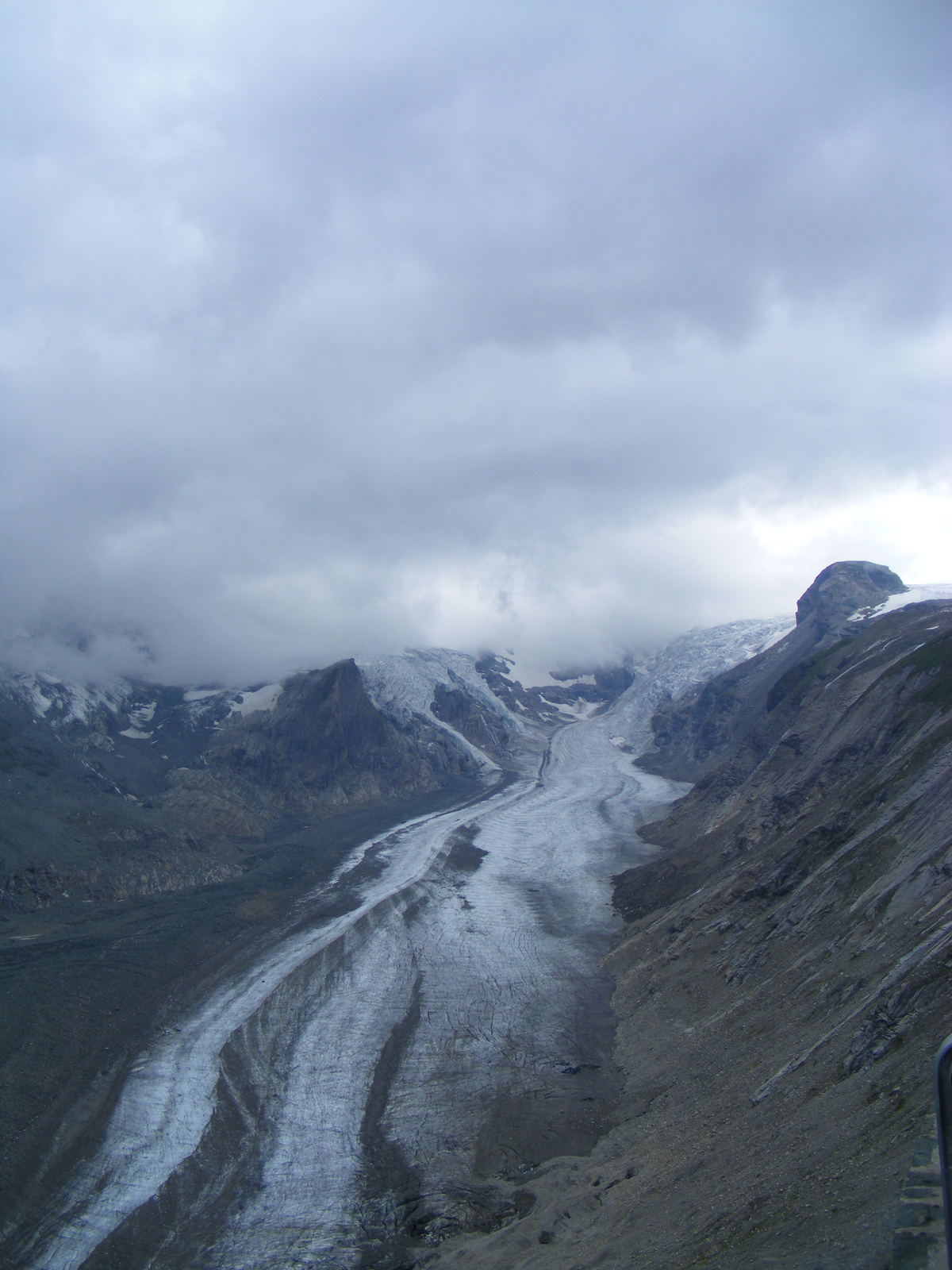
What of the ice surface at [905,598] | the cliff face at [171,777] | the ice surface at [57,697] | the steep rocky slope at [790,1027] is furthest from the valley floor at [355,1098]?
the ice surface at [905,598]

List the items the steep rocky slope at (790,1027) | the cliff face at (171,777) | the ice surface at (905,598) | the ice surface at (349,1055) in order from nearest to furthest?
the steep rocky slope at (790,1027) < the ice surface at (349,1055) < the cliff face at (171,777) < the ice surface at (905,598)

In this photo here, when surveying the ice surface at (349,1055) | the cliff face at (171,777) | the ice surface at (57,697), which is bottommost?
the ice surface at (349,1055)

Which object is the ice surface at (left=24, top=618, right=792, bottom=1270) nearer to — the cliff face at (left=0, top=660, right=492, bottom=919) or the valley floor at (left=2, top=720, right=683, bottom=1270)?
the valley floor at (left=2, top=720, right=683, bottom=1270)

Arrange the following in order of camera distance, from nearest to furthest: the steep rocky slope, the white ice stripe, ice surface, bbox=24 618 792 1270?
the steep rocky slope
the white ice stripe
ice surface, bbox=24 618 792 1270

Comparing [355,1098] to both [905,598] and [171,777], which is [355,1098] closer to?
[171,777]

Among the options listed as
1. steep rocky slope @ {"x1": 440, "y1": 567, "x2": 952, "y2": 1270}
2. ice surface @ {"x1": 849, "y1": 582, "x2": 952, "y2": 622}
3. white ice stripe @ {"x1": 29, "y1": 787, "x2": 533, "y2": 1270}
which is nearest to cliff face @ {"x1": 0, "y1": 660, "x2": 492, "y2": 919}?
white ice stripe @ {"x1": 29, "y1": 787, "x2": 533, "y2": 1270}

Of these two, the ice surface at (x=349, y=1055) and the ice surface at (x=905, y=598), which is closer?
the ice surface at (x=349, y=1055)

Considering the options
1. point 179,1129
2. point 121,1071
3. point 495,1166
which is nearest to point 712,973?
point 495,1166

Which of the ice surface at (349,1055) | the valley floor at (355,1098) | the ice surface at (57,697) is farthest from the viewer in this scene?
the ice surface at (57,697)

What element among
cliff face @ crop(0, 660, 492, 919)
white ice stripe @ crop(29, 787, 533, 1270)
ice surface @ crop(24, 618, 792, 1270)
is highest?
cliff face @ crop(0, 660, 492, 919)

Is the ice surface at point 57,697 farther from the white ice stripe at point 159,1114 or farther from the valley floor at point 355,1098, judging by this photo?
the white ice stripe at point 159,1114

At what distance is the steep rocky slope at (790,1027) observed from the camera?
53.4 feet

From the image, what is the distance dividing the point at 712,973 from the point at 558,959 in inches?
640

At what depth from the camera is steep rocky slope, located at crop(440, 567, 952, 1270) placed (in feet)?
53.4
